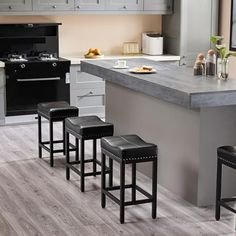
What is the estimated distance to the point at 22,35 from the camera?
751 centimetres

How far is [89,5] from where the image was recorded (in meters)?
7.50

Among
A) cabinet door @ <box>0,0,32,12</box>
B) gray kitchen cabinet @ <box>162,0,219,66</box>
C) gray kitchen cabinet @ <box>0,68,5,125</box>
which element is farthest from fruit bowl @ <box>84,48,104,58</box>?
gray kitchen cabinet @ <box>0,68,5,125</box>

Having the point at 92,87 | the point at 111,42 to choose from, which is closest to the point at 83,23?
the point at 111,42

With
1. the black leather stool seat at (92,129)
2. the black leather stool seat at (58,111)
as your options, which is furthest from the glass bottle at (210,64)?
the black leather stool seat at (58,111)

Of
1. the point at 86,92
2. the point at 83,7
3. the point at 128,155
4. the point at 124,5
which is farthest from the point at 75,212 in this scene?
the point at 124,5

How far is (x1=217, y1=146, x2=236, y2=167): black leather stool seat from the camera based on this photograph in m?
3.96

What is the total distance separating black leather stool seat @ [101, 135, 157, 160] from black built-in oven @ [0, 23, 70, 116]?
9.78ft

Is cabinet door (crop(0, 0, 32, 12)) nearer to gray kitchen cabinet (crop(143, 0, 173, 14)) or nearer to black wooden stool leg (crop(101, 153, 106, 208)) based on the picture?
gray kitchen cabinet (crop(143, 0, 173, 14))

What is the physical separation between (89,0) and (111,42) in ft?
2.78

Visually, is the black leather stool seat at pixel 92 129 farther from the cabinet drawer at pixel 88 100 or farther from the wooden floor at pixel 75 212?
the cabinet drawer at pixel 88 100

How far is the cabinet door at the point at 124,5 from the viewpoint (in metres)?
7.62

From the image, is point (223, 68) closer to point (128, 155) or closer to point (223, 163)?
point (223, 163)

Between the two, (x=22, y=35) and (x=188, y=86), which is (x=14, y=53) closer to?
(x=22, y=35)

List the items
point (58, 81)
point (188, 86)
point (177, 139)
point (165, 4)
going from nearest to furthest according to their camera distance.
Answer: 1. point (188, 86)
2. point (177, 139)
3. point (58, 81)
4. point (165, 4)
